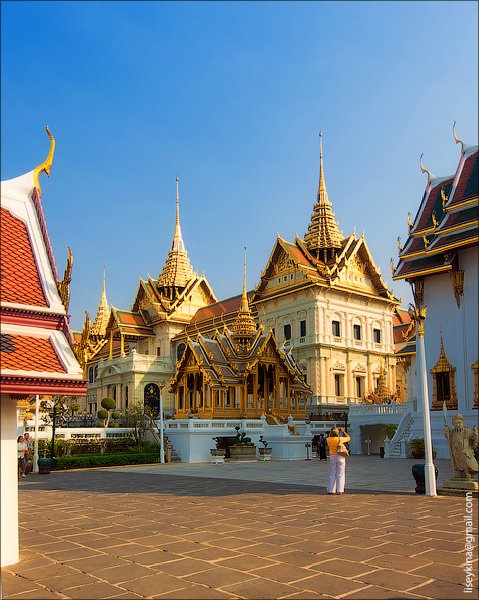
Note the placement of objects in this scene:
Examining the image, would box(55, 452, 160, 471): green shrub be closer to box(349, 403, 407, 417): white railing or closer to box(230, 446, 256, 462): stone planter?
box(230, 446, 256, 462): stone planter

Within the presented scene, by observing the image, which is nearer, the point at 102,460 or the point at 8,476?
the point at 8,476

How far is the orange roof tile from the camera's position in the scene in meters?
6.21

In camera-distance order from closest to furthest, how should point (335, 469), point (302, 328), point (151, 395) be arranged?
point (335, 469) → point (302, 328) → point (151, 395)

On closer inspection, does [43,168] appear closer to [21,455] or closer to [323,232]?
[21,455]

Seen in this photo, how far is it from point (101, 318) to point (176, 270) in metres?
21.9

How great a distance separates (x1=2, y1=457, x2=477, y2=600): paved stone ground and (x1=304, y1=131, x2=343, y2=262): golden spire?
39.1 metres

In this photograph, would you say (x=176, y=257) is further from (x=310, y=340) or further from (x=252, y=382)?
(x=252, y=382)

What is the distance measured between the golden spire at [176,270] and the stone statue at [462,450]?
58517 mm

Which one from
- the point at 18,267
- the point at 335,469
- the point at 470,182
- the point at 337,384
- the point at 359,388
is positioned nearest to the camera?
the point at 18,267

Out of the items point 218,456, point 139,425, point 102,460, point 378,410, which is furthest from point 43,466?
point 378,410

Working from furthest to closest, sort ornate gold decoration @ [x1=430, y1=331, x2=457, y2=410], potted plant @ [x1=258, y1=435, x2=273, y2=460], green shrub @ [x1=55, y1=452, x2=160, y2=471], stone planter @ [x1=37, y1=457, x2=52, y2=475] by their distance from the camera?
potted plant @ [x1=258, y1=435, x2=273, y2=460]
green shrub @ [x1=55, y1=452, x2=160, y2=471]
ornate gold decoration @ [x1=430, y1=331, x2=457, y2=410]
stone planter @ [x1=37, y1=457, x2=52, y2=475]

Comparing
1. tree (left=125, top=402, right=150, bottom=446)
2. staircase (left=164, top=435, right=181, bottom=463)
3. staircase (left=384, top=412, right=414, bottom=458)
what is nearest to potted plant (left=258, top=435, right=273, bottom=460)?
staircase (left=164, top=435, right=181, bottom=463)

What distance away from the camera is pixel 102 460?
80.4 feet

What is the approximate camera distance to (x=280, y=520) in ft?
31.0
